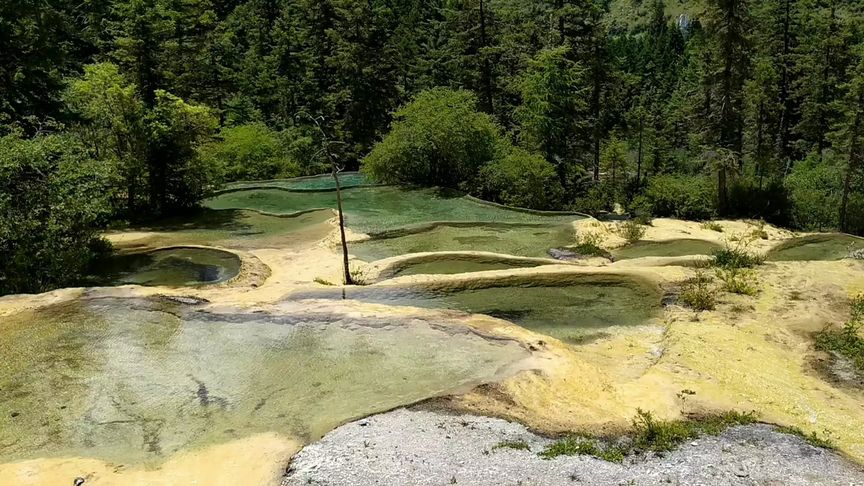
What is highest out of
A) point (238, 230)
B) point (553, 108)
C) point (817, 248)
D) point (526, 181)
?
point (553, 108)

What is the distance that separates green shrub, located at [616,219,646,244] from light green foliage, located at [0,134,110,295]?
17.9m

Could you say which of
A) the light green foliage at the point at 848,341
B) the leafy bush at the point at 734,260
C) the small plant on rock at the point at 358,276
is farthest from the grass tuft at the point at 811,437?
the small plant on rock at the point at 358,276

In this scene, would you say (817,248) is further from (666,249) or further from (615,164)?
(615,164)

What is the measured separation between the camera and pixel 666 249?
2200cm

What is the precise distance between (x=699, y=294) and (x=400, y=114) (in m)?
22.9

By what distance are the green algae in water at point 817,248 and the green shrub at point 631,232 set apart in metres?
4.38

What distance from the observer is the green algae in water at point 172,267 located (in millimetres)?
18891

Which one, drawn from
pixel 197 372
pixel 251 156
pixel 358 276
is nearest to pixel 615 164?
pixel 251 156

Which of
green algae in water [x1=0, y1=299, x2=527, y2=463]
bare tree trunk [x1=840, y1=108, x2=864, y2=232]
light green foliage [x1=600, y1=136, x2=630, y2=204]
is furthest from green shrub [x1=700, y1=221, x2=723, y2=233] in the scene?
green algae in water [x1=0, y1=299, x2=527, y2=463]

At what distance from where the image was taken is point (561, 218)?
2691 cm

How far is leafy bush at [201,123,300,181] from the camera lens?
39594 millimetres

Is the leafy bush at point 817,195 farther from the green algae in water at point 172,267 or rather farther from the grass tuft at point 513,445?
the green algae in water at point 172,267

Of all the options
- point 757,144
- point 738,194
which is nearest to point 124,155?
point 738,194

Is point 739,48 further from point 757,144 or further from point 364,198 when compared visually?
point 364,198
